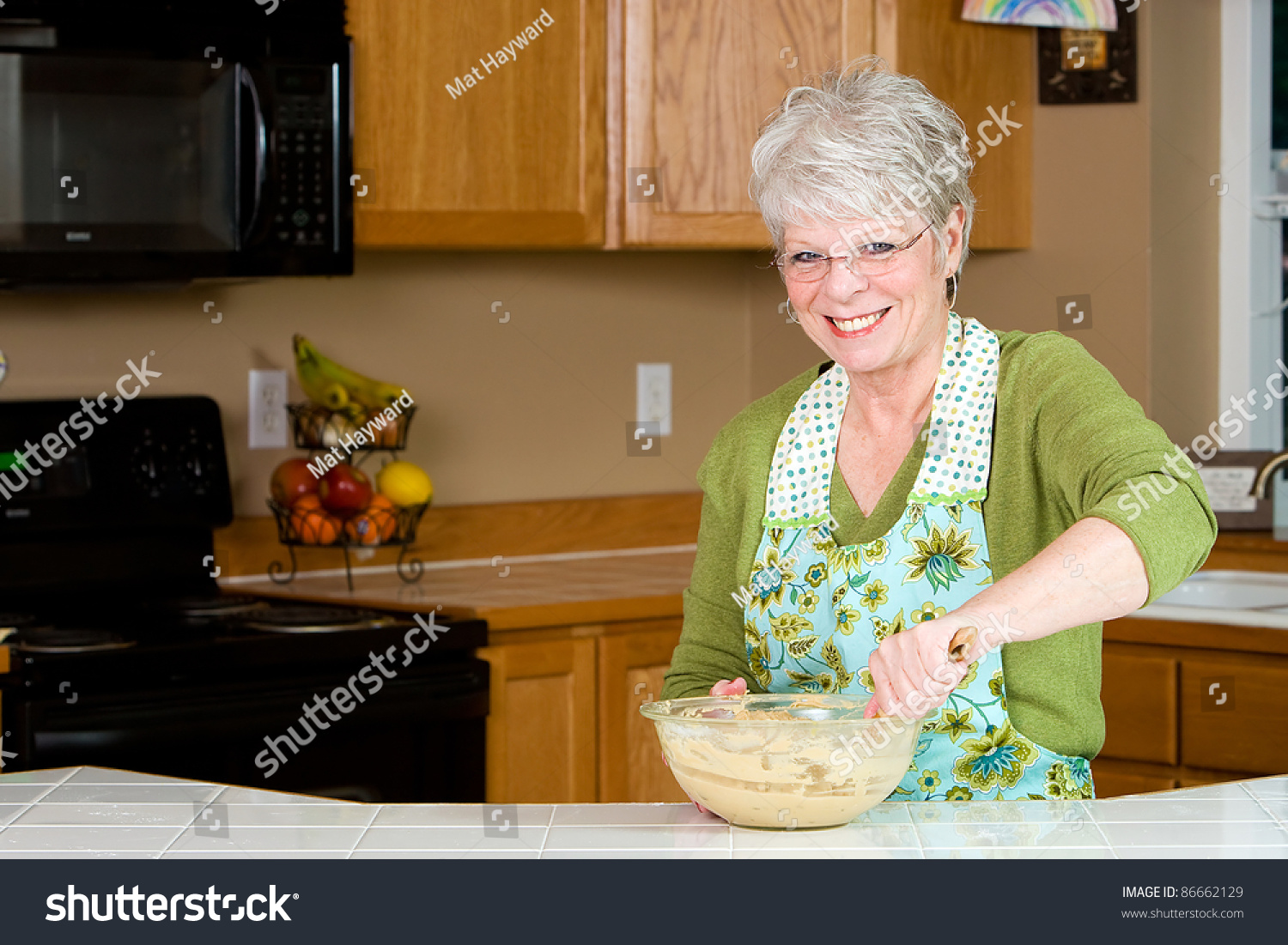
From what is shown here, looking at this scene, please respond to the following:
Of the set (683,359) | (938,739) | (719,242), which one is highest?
(719,242)

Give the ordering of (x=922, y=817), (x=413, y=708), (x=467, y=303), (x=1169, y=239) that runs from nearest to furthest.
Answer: (x=922, y=817), (x=413, y=708), (x=1169, y=239), (x=467, y=303)

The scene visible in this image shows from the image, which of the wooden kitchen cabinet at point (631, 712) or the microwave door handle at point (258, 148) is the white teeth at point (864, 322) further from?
the microwave door handle at point (258, 148)

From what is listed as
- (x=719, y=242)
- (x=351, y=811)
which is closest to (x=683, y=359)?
(x=719, y=242)

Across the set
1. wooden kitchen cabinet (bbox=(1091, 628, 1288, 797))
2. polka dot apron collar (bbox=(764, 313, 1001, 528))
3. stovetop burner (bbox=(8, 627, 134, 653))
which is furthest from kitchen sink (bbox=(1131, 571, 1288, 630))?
stovetop burner (bbox=(8, 627, 134, 653))

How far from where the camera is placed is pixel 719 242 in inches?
113

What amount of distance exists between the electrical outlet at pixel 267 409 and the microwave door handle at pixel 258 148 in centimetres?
43

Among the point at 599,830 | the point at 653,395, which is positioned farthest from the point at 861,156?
the point at 653,395

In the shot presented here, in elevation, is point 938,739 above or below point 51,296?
below

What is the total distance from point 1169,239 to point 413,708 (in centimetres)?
161

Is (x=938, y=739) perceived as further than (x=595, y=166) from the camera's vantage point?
No

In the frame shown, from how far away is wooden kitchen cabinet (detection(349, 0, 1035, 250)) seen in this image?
Result: 2588mm

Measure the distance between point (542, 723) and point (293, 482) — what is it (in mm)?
622
